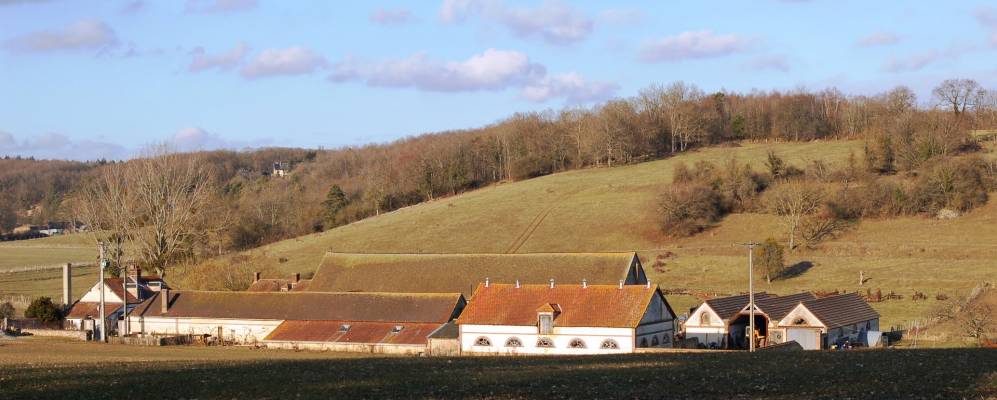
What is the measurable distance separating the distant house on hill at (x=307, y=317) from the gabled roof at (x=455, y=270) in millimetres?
6607

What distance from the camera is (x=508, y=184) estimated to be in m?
115

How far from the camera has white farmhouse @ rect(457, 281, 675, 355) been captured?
4566 cm

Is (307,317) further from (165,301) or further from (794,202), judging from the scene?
(794,202)

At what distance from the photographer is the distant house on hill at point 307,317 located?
49250 millimetres

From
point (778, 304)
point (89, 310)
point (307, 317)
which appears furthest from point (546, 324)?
point (89, 310)

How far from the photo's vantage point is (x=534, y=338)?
47031 millimetres

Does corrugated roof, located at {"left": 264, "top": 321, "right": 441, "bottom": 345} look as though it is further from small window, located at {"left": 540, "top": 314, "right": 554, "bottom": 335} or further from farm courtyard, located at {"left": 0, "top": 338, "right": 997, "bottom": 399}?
farm courtyard, located at {"left": 0, "top": 338, "right": 997, "bottom": 399}

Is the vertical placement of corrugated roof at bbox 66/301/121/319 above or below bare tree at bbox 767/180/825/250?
below

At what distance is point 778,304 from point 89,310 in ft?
133

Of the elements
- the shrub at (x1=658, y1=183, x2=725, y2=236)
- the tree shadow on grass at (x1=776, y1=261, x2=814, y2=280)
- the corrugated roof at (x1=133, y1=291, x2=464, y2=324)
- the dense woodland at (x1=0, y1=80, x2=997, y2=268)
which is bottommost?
the corrugated roof at (x1=133, y1=291, x2=464, y2=324)

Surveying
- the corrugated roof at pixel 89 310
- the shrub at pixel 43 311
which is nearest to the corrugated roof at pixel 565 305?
the corrugated roof at pixel 89 310

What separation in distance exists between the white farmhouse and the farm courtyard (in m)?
15.4

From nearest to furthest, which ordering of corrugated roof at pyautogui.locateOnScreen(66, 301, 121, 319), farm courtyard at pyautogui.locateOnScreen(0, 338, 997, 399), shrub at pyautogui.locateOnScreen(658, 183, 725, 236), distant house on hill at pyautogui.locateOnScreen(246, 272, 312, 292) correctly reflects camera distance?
farm courtyard at pyautogui.locateOnScreen(0, 338, 997, 399) < corrugated roof at pyautogui.locateOnScreen(66, 301, 121, 319) < distant house on hill at pyautogui.locateOnScreen(246, 272, 312, 292) < shrub at pyautogui.locateOnScreen(658, 183, 725, 236)

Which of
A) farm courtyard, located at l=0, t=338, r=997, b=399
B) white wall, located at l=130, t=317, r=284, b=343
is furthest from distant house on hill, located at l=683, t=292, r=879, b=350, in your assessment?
white wall, located at l=130, t=317, r=284, b=343
